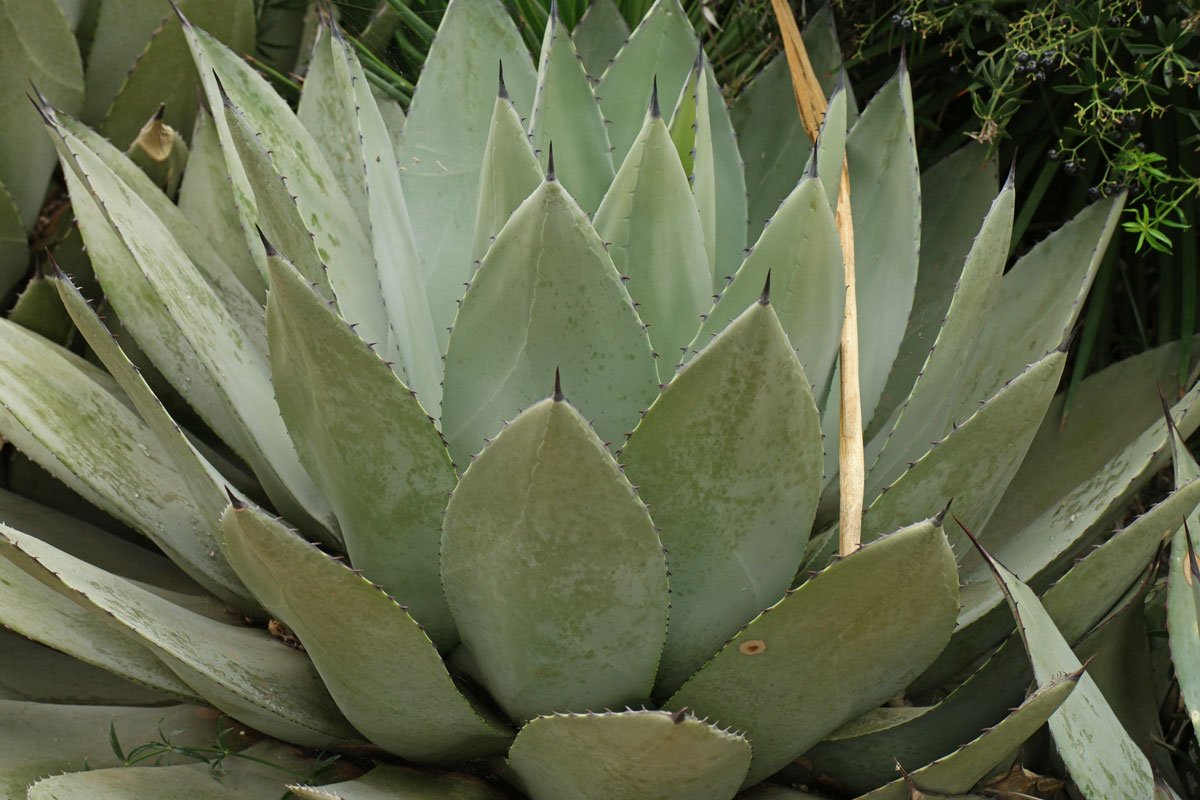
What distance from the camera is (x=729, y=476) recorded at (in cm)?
93

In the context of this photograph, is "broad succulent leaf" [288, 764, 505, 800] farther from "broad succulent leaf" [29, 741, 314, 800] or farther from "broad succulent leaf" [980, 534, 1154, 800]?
"broad succulent leaf" [980, 534, 1154, 800]

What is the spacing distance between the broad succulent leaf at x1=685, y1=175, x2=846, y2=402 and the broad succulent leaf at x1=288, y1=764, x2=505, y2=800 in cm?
41

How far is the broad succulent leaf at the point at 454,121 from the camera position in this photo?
1281mm

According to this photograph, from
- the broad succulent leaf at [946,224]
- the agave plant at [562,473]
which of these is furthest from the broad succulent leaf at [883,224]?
the broad succulent leaf at [946,224]

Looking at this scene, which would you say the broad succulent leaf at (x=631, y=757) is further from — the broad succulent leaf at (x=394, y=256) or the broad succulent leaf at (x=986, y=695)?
the broad succulent leaf at (x=394, y=256)

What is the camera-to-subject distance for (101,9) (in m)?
1.47

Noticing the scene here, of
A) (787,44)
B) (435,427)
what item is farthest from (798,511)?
(787,44)

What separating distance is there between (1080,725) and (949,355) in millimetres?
328

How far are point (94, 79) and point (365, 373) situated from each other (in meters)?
0.80

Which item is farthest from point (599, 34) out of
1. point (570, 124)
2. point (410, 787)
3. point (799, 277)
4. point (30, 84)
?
Answer: point (410, 787)

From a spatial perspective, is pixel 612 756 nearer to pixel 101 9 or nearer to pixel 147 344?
pixel 147 344

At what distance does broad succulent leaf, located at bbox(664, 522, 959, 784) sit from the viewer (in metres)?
0.88

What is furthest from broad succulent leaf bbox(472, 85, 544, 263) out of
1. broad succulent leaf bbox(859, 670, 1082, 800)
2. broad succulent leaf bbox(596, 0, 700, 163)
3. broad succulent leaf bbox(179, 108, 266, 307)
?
broad succulent leaf bbox(859, 670, 1082, 800)

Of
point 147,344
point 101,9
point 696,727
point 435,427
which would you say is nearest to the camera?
point 696,727
